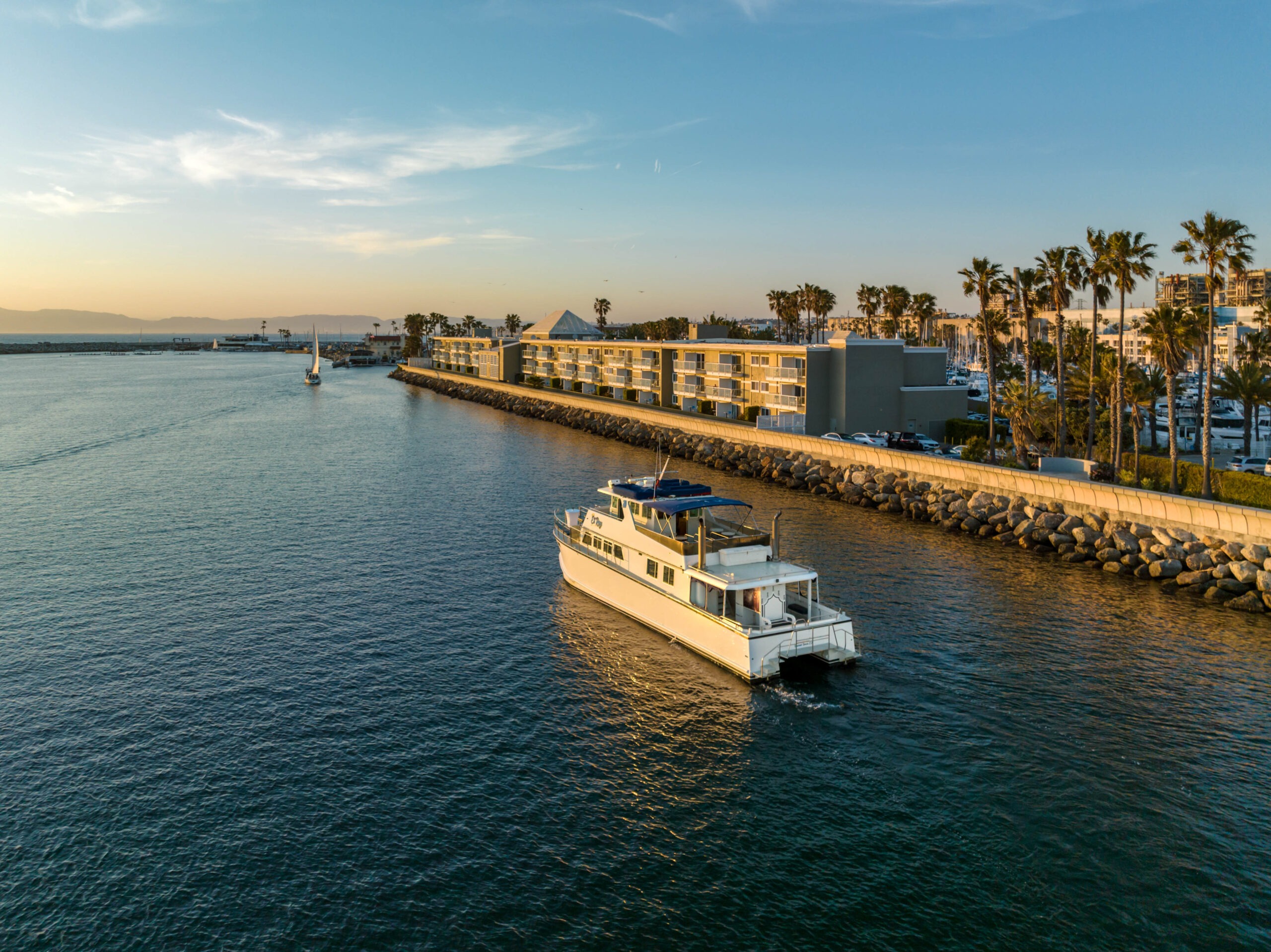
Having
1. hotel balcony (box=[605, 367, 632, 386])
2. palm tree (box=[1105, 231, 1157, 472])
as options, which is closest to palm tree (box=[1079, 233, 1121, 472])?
palm tree (box=[1105, 231, 1157, 472])

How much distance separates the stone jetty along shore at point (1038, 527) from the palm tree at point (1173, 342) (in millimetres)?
8074

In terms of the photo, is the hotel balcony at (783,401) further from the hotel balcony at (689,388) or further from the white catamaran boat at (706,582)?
the white catamaran boat at (706,582)

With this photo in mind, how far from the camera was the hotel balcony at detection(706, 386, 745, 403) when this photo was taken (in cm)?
9506

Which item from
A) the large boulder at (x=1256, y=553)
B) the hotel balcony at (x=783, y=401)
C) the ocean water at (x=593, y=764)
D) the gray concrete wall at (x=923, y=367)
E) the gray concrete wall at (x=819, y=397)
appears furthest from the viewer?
the hotel balcony at (x=783, y=401)

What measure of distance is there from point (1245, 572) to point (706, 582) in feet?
93.3

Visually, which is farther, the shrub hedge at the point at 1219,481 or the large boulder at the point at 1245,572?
the shrub hedge at the point at 1219,481

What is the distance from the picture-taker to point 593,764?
81.8 feet

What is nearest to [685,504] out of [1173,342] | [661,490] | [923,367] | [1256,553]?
[661,490]

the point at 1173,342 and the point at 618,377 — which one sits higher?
the point at 618,377

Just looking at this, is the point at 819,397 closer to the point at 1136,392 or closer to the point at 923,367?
the point at 923,367

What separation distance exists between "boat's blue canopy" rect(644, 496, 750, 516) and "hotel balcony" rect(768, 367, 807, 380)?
4760 centimetres

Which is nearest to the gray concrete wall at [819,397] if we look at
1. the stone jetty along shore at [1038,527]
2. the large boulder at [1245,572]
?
the stone jetty along shore at [1038,527]

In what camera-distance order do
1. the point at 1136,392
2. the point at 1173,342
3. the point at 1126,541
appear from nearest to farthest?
1. the point at 1126,541
2. the point at 1173,342
3. the point at 1136,392

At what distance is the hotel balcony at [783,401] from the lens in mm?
82562
